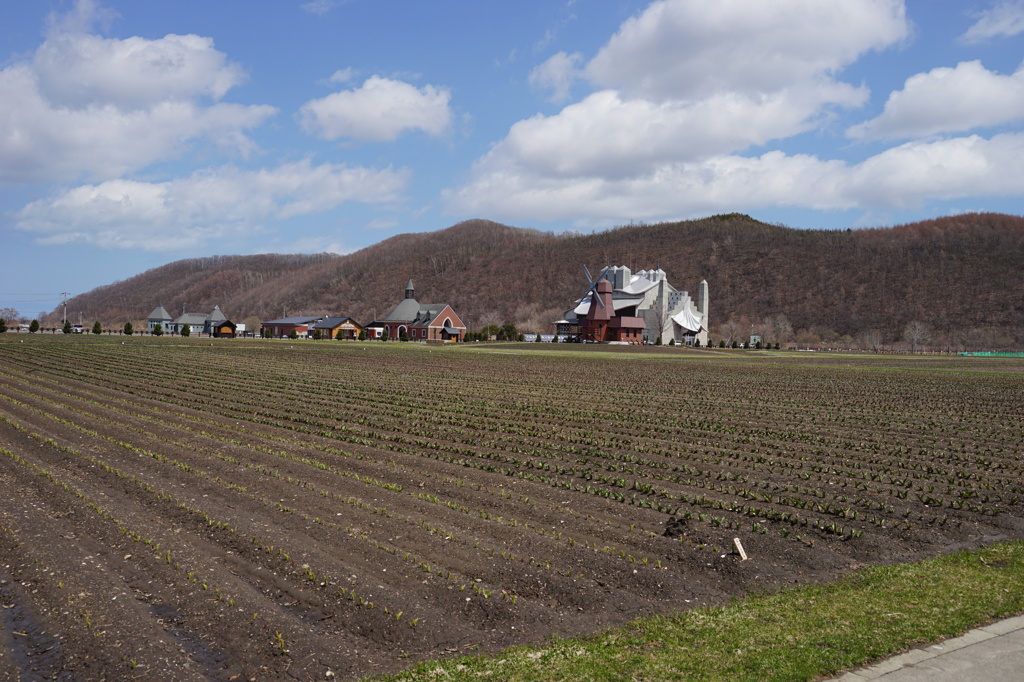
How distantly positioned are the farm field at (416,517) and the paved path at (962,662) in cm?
218

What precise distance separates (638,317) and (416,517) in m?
109

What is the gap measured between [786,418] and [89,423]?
21.3 metres

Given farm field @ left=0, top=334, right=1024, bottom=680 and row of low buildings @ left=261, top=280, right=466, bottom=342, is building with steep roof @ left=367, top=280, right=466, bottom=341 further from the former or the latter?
farm field @ left=0, top=334, right=1024, bottom=680

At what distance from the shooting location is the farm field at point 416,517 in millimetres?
7145

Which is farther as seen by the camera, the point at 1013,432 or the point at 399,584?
the point at 1013,432

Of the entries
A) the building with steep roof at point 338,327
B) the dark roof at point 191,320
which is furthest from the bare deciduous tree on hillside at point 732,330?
the dark roof at point 191,320

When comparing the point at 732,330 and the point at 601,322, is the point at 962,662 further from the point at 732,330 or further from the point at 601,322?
the point at 732,330

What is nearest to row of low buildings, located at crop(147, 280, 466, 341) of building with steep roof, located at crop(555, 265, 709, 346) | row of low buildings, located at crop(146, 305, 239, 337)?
row of low buildings, located at crop(146, 305, 239, 337)

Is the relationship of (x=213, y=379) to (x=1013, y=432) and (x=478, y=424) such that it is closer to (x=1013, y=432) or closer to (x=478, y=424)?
(x=478, y=424)

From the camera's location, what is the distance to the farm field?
281 inches

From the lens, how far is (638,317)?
117 m

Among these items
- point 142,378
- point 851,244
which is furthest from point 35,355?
point 851,244

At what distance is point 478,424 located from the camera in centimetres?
2022

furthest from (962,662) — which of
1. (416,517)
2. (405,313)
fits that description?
(405,313)
